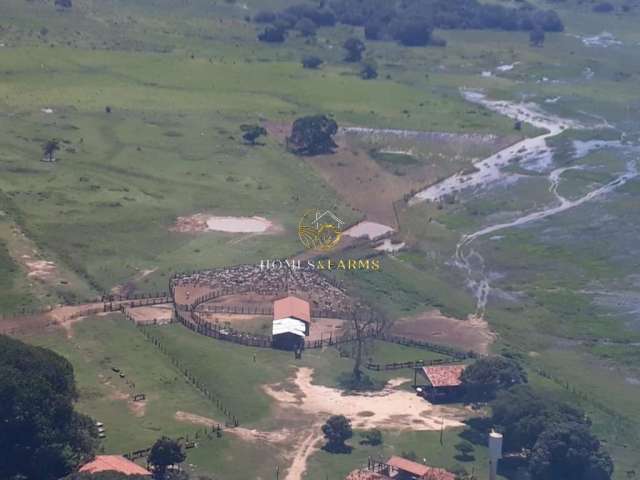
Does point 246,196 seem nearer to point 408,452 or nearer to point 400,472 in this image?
point 408,452

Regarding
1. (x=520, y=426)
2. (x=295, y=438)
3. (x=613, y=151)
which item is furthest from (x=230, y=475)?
(x=613, y=151)

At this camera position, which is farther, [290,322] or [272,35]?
[272,35]

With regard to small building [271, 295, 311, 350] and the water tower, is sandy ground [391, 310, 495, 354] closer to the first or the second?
small building [271, 295, 311, 350]

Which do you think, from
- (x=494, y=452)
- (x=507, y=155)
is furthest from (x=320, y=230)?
(x=494, y=452)

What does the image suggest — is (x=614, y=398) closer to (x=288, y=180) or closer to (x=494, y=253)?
(x=494, y=253)

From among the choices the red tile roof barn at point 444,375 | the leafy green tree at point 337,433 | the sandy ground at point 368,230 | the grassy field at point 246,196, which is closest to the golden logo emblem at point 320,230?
the sandy ground at point 368,230

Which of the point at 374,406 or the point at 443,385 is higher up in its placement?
the point at 443,385
